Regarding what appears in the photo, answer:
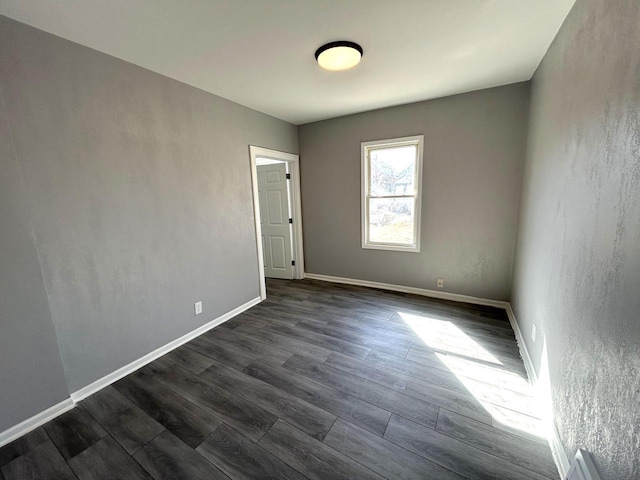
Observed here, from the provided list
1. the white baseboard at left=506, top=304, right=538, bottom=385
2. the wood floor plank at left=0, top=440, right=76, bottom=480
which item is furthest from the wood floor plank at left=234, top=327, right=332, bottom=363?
the white baseboard at left=506, top=304, right=538, bottom=385

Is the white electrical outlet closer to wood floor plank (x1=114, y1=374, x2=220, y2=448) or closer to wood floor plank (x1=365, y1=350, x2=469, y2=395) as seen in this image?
wood floor plank (x1=365, y1=350, x2=469, y2=395)

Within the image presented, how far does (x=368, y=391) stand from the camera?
1.84 metres

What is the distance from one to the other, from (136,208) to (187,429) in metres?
1.73

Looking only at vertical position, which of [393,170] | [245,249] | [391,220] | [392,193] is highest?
[393,170]

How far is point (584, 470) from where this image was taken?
1.00 metres

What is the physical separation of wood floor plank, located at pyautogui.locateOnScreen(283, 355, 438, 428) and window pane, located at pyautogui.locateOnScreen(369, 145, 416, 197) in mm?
2483

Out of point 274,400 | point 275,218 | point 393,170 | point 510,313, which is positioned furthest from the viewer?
point 275,218

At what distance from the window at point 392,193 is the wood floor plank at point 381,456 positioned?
8.24 ft

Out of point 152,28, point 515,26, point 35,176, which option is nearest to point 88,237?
point 35,176

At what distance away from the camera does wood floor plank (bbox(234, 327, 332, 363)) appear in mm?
2324

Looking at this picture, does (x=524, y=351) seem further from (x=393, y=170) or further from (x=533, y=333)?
(x=393, y=170)

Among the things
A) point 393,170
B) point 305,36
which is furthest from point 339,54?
point 393,170

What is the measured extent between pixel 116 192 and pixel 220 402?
1.81 metres

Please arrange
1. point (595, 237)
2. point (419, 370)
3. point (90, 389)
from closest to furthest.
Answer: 1. point (595, 237)
2. point (90, 389)
3. point (419, 370)
